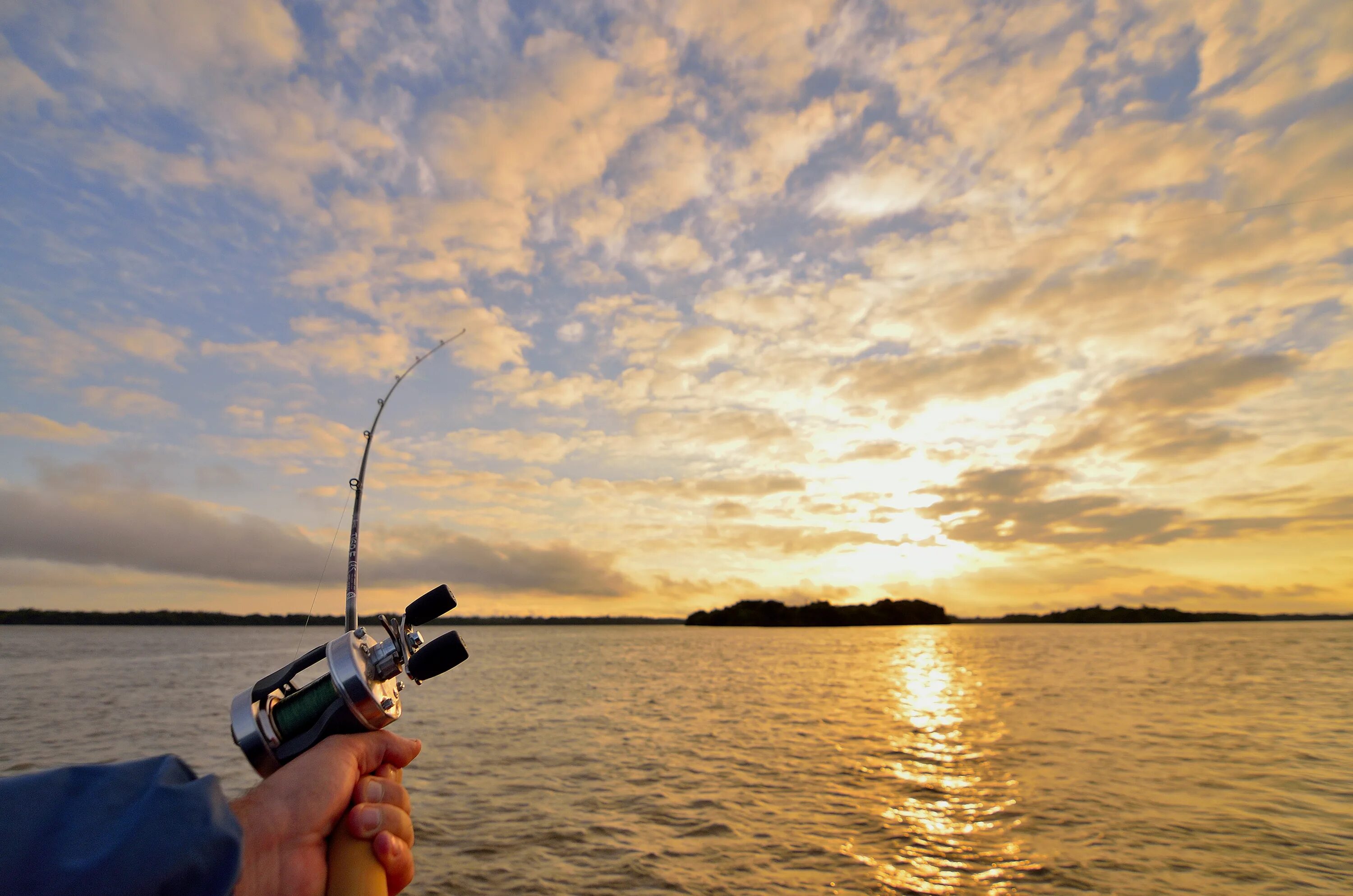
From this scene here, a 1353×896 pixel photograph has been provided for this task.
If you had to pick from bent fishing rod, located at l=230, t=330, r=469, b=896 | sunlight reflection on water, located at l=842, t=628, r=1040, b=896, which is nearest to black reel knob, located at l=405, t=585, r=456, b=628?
bent fishing rod, located at l=230, t=330, r=469, b=896

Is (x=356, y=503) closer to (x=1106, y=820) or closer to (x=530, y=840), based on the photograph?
(x=530, y=840)

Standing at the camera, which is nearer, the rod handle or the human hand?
the human hand

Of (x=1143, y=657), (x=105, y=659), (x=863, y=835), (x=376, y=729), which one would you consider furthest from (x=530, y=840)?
(x=105, y=659)

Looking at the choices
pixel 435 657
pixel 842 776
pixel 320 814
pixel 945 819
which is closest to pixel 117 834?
pixel 320 814

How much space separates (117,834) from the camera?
3.73 feet

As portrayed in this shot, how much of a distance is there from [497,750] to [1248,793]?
50.2 ft

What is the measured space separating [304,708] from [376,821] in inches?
18.6

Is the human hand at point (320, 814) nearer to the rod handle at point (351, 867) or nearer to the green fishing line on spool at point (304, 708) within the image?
the rod handle at point (351, 867)

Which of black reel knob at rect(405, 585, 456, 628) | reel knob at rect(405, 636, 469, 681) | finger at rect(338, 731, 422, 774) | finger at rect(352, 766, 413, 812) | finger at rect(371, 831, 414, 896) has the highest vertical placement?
black reel knob at rect(405, 585, 456, 628)

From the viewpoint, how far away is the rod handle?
69.1 inches

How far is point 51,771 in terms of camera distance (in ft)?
3.65

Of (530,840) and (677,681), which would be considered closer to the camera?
(530,840)

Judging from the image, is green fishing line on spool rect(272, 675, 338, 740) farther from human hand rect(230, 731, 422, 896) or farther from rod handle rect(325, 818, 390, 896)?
rod handle rect(325, 818, 390, 896)

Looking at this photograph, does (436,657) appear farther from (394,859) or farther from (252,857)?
(252,857)
